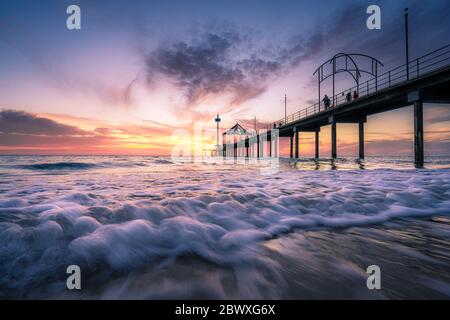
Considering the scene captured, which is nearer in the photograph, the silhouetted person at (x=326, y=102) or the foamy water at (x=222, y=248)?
the foamy water at (x=222, y=248)

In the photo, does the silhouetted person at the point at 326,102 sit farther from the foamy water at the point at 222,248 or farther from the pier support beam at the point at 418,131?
the foamy water at the point at 222,248

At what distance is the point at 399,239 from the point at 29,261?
12.2ft

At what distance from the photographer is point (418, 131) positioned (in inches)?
639

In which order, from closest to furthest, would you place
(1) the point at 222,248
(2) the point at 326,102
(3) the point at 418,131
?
1. (1) the point at 222,248
2. (3) the point at 418,131
3. (2) the point at 326,102

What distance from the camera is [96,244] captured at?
216 cm

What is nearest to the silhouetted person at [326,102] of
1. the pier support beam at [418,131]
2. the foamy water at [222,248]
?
the pier support beam at [418,131]

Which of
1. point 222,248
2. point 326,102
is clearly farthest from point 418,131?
point 222,248

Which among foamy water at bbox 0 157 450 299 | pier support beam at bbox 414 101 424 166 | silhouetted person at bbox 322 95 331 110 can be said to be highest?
silhouetted person at bbox 322 95 331 110

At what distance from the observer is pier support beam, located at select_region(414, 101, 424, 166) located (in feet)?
52.4

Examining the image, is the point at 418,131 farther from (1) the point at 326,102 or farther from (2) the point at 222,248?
(2) the point at 222,248

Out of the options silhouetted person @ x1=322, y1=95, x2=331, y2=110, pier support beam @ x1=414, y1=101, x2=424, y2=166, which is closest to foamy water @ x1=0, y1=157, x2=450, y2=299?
pier support beam @ x1=414, y1=101, x2=424, y2=166

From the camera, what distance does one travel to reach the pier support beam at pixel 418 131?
1597 cm

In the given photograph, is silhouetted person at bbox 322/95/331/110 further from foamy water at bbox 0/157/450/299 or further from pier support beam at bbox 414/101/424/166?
foamy water at bbox 0/157/450/299
